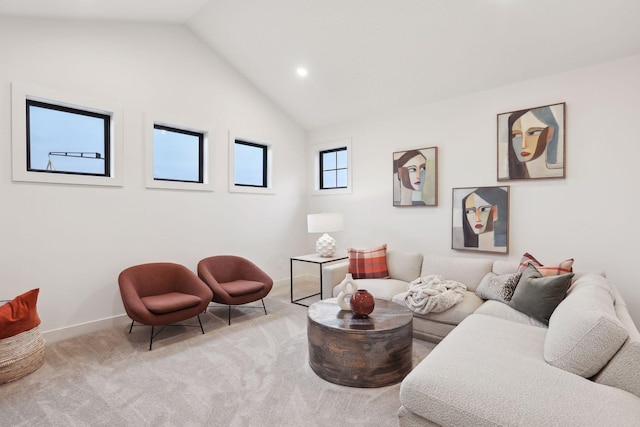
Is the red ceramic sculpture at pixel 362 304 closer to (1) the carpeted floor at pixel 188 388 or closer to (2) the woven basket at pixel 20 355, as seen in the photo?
(1) the carpeted floor at pixel 188 388

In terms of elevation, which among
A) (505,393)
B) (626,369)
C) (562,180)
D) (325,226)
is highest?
(562,180)

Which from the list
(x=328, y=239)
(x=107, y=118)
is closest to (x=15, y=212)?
(x=107, y=118)

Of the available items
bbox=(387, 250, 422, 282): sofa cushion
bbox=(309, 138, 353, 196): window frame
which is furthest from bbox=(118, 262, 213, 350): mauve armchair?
bbox=(309, 138, 353, 196): window frame

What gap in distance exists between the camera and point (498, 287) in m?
2.97

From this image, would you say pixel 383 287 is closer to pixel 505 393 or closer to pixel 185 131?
pixel 505 393

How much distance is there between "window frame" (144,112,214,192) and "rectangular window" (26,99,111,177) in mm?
387

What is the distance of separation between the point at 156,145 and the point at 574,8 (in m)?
4.36

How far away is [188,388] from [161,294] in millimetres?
1523

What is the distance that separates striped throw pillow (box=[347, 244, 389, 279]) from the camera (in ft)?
13.1

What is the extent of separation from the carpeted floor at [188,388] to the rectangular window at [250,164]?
7.91ft

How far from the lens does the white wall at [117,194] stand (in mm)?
2971

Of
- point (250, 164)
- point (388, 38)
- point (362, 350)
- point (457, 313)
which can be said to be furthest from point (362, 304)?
point (250, 164)

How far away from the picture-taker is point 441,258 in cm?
372

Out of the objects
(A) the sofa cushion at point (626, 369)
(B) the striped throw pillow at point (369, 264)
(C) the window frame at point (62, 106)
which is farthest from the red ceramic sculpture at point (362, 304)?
(C) the window frame at point (62, 106)
